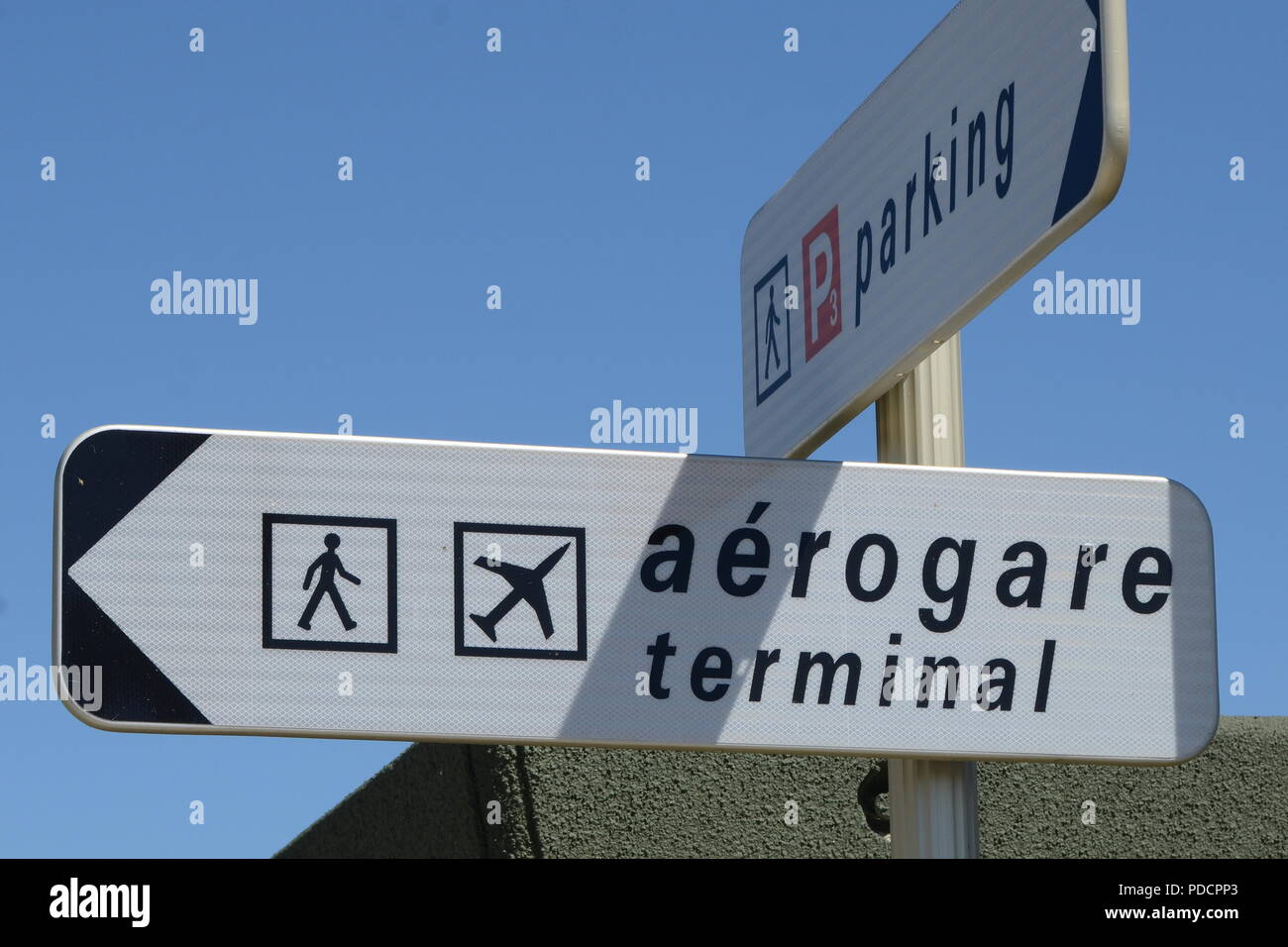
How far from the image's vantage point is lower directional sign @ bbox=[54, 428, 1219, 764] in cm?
254

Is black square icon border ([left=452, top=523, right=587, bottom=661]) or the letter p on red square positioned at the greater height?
the letter p on red square

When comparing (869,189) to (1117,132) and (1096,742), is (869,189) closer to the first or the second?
(1117,132)

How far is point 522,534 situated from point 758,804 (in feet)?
7.45

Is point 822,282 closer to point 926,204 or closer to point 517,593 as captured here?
point 926,204

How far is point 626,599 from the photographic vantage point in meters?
2.66

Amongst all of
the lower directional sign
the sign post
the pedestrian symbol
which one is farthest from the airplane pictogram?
the pedestrian symbol

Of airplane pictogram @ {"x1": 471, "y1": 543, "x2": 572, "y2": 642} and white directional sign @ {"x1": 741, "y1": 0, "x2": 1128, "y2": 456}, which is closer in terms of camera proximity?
white directional sign @ {"x1": 741, "y1": 0, "x2": 1128, "y2": 456}

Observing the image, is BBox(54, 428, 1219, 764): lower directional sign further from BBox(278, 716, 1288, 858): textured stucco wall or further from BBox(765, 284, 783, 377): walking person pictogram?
BBox(278, 716, 1288, 858): textured stucco wall

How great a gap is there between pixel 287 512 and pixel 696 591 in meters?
0.61

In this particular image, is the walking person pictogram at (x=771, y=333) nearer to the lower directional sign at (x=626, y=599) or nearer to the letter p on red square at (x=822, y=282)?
the letter p on red square at (x=822, y=282)

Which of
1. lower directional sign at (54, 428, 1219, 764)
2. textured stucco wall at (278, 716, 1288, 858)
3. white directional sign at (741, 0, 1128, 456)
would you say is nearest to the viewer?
white directional sign at (741, 0, 1128, 456)

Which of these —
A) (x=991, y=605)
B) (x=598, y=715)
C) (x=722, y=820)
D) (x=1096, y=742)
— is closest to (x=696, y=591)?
(x=598, y=715)

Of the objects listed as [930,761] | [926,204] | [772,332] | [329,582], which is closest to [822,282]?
[772,332]

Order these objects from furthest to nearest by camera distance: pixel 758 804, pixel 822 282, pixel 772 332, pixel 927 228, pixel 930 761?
1. pixel 758 804
2. pixel 772 332
3. pixel 822 282
4. pixel 930 761
5. pixel 927 228
